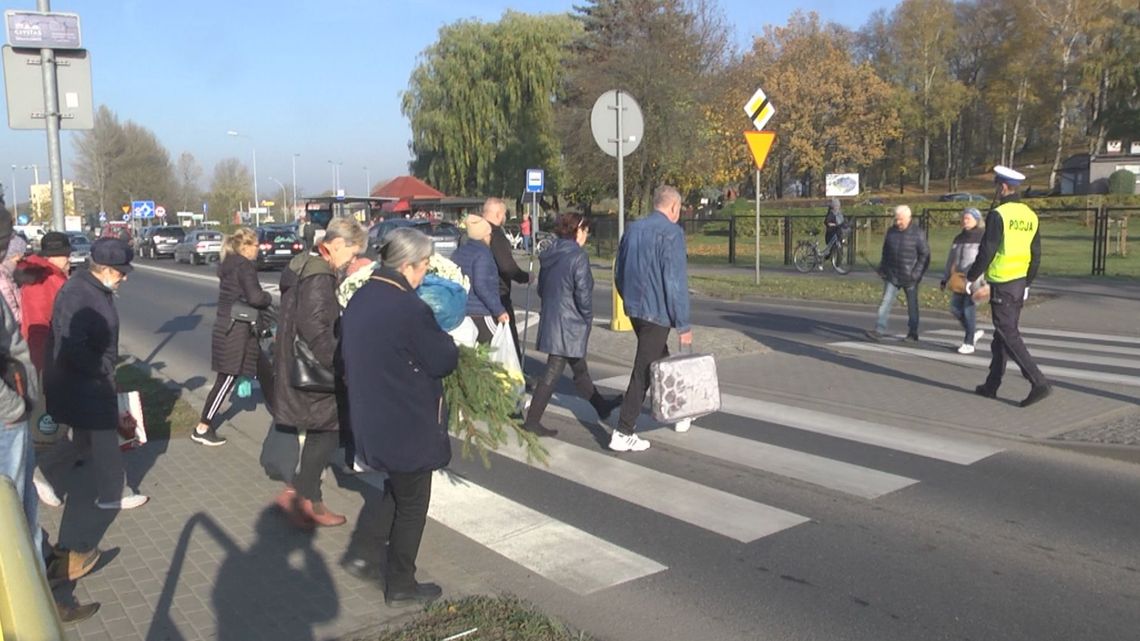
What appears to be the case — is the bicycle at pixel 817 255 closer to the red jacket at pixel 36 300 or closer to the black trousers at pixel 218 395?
the black trousers at pixel 218 395

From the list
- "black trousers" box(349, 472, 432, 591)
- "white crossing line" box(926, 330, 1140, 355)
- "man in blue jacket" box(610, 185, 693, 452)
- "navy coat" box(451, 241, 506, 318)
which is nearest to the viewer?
"black trousers" box(349, 472, 432, 591)

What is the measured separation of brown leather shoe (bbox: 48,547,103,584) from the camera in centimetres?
453

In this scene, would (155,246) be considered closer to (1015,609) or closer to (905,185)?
(1015,609)

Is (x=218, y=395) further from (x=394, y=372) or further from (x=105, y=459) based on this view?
(x=394, y=372)

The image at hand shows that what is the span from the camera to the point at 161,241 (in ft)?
148

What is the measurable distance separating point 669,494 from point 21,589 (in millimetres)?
4391

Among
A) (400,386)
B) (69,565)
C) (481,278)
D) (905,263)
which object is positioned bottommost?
(69,565)

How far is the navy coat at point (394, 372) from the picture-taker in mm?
3930

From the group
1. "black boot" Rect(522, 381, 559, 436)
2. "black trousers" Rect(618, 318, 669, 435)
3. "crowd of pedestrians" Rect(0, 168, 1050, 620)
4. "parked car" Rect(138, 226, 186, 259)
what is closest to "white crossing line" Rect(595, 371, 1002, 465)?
"crowd of pedestrians" Rect(0, 168, 1050, 620)

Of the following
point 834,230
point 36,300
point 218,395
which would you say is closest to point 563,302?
point 218,395

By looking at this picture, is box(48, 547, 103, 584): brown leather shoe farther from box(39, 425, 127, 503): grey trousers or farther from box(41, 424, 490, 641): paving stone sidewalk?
box(39, 425, 127, 503): grey trousers

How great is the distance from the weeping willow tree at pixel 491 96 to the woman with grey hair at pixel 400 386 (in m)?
46.2

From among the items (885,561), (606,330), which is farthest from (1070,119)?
(885,561)

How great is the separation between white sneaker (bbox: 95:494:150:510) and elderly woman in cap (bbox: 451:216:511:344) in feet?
8.90
